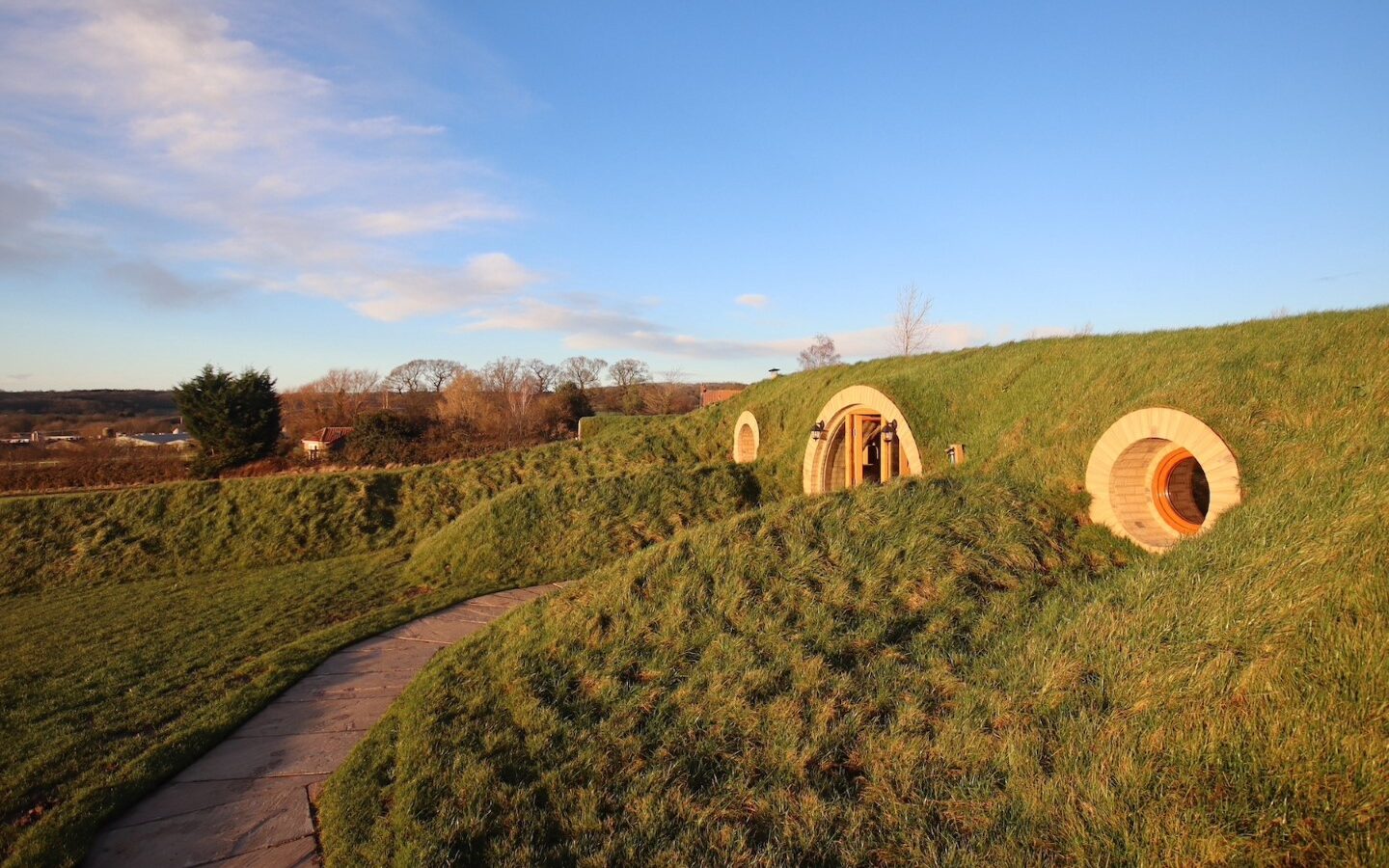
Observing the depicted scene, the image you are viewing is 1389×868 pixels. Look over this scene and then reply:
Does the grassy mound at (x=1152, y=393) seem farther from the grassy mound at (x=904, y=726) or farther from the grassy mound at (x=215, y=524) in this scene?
the grassy mound at (x=215, y=524)

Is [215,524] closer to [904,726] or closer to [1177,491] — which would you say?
[904,726]

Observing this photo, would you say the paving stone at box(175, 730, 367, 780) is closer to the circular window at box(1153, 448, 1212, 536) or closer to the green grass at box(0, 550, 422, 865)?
the green grass at box(0, 550, 422, 865)

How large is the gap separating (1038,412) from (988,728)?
7407 millimetres

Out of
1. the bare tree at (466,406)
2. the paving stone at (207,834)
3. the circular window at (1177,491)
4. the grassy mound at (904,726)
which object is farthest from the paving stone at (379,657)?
the bare tree at (466,406)

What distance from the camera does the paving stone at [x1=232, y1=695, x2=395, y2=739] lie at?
527 cm

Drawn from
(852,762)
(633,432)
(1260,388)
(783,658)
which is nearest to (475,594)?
(783,658)

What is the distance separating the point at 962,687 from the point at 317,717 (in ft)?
17.4

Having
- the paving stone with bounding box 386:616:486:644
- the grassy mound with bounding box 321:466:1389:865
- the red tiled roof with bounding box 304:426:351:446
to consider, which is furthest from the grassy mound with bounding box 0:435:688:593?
the red tiled roof with bounding box 304:426:351:446

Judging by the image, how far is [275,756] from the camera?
4.82m

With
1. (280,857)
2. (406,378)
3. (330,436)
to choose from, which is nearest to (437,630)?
(280,857)

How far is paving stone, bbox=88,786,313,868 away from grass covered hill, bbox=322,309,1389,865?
265 mm

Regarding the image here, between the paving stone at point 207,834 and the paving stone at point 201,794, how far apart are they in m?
0.07

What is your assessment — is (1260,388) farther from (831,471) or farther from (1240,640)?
(831,471)

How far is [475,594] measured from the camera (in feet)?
32.6
